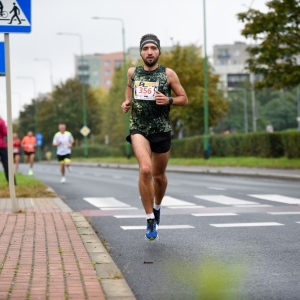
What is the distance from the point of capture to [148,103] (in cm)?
928

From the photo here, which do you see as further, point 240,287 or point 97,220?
point 97,220

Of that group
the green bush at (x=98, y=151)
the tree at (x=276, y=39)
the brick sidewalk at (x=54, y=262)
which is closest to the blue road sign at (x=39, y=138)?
the green bush at (x=98, y=151)

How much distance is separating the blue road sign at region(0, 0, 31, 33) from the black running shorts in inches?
132

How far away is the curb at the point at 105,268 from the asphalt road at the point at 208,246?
0.42 feet

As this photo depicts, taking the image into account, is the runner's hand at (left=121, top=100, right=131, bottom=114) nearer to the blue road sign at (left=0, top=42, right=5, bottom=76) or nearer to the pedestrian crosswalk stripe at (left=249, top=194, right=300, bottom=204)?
the blue road sign at (left=0, top=42, right=5, bottom=76)

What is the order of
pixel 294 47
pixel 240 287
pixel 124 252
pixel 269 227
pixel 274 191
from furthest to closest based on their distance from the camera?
pixel 294 47, pixel 274 191, pixel 269 227, pixel 124 252, pixel 240 287

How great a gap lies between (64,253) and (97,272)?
3.34ft

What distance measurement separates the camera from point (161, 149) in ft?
30.9

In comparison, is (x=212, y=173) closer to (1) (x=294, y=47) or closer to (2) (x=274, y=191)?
(1) (x=294, y=47)

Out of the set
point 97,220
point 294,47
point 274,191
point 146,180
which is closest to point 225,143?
point 294,47

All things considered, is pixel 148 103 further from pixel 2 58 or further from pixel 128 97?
pixel 2 58

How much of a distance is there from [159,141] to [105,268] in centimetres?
253

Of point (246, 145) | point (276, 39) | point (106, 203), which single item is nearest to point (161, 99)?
point (106, 203)

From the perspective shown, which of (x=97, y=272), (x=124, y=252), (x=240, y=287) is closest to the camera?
(x=240, y=287)
